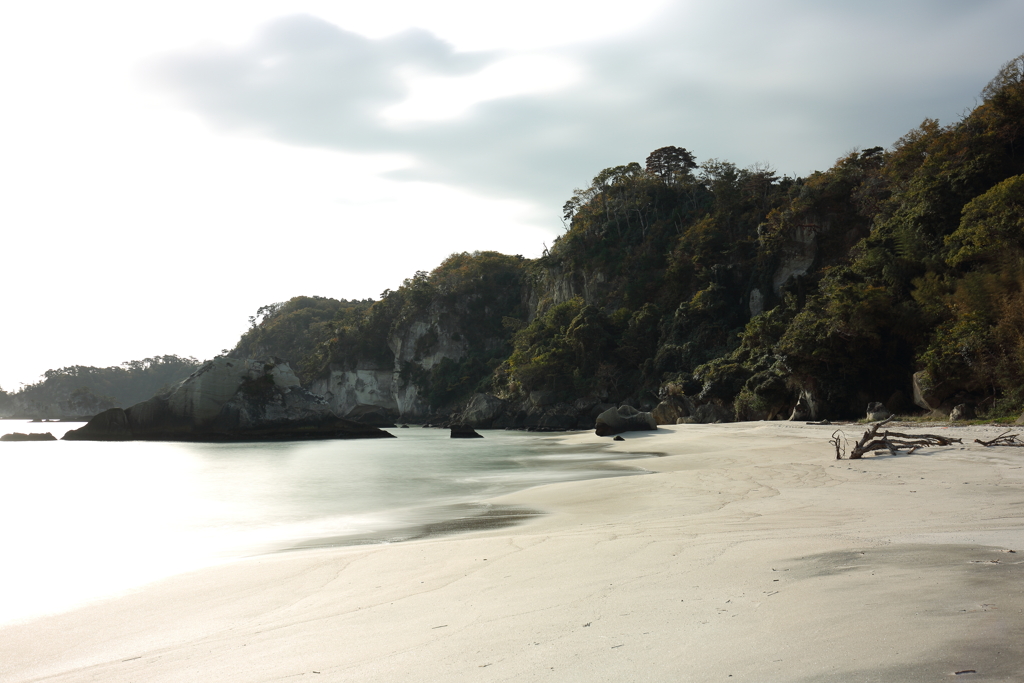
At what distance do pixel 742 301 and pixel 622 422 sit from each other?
19.9 m

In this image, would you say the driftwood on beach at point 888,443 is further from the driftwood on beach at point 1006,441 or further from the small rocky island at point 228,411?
the small rocky island at point 228,411

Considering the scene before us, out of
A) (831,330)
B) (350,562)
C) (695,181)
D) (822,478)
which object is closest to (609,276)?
(695,181)

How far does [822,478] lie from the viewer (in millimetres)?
7945

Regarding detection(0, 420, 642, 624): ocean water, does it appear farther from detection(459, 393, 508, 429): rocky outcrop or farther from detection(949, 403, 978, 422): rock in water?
detection(459, 393, 508, 429): rocky outcrop

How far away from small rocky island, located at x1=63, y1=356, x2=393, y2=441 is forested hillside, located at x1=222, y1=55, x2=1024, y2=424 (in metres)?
18.2

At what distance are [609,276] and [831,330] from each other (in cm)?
3577

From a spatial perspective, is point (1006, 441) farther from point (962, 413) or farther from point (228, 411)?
point (228, 411)

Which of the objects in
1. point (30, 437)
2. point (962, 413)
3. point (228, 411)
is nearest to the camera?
point (962, 413)

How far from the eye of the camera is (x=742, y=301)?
42562 mm

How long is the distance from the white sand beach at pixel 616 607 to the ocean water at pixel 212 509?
1164 millimetres

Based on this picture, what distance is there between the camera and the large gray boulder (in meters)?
27.4

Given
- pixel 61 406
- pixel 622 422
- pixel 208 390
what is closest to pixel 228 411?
pixel 208 390

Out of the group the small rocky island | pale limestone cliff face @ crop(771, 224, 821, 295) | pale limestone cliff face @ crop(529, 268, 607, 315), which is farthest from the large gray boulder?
pale limestone cliff face @ crop(529, 268, 607, 315)

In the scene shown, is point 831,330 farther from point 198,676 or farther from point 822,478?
point 198,676
